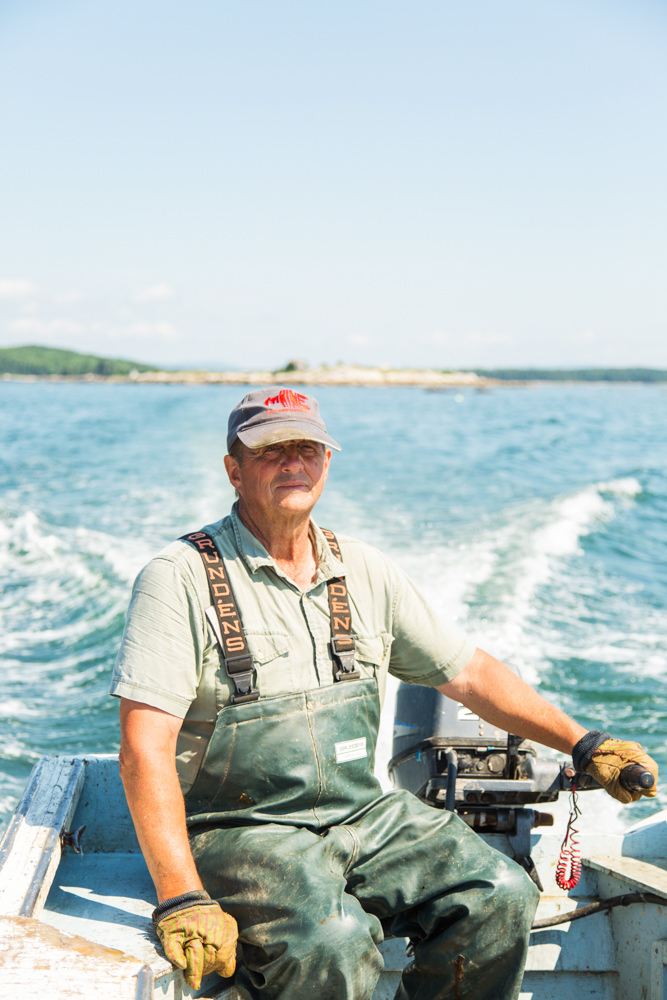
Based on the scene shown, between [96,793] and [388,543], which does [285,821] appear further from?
[388,543]

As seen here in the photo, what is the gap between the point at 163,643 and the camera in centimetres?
218

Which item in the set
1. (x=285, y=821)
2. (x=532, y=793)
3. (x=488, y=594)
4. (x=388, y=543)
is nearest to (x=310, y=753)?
(x=285, y=821)

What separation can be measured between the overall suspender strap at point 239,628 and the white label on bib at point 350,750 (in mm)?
175

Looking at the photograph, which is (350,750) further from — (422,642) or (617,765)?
(617,765)

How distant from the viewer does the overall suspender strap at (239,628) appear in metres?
2.23

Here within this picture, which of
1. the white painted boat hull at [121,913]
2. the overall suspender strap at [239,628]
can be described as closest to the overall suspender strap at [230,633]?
the overall suspender strap at [239,628]

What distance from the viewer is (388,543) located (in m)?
10.8

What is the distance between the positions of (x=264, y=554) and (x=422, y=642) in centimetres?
60

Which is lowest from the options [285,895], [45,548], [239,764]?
[45,548]

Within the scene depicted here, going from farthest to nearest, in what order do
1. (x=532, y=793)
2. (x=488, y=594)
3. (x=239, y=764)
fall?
(x=488, y=594) → (x=532, y=793) → (x=239, y=764)

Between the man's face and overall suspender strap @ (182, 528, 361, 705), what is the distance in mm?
207

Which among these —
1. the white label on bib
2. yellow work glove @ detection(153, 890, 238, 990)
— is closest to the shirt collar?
the white label on bib

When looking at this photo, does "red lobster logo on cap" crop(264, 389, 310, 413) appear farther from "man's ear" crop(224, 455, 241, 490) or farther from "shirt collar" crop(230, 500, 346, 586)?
"shirt collar" crop(230, 500, 346, 586)

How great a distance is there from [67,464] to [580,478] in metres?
11.3
